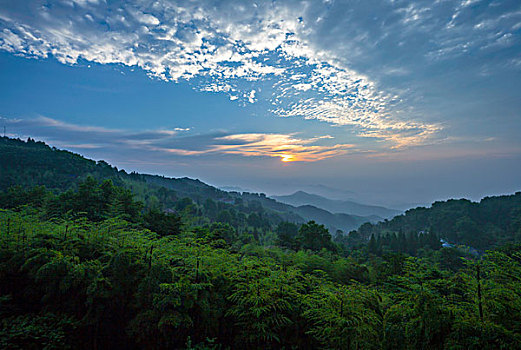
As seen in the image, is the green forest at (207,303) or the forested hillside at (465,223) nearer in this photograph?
the green forest at (207,303)

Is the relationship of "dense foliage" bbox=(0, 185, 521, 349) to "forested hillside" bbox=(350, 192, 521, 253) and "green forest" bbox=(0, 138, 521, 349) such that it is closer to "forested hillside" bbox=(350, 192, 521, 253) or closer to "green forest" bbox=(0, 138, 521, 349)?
"green forest" bbox=(0, 138, 521, 349)

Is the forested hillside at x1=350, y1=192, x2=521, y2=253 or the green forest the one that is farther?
the forested hillside at x1=350, y1=192, x2=521, y2=253

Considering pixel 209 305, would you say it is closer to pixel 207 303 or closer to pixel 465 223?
pixel 207 303

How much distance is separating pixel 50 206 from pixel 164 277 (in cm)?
1575

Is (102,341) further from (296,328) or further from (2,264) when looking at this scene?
(296,328)

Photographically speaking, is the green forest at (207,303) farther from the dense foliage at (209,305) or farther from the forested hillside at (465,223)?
the forested hillside at (465,223)

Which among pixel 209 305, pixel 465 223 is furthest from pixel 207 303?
pixel 465 223

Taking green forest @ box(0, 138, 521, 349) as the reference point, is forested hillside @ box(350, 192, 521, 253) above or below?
below

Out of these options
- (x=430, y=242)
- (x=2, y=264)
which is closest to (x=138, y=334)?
(x=2, y=264)

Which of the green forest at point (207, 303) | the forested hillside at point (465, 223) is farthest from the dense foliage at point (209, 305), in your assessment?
the forested hillside at point (465, 223)

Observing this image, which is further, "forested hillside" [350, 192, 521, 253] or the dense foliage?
"forested hillside" [350, 192, 521, 253]

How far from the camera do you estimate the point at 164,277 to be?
397cm

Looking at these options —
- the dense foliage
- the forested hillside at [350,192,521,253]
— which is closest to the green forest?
the dense foliage

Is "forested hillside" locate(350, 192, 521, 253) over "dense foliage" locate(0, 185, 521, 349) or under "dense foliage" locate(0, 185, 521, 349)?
under
